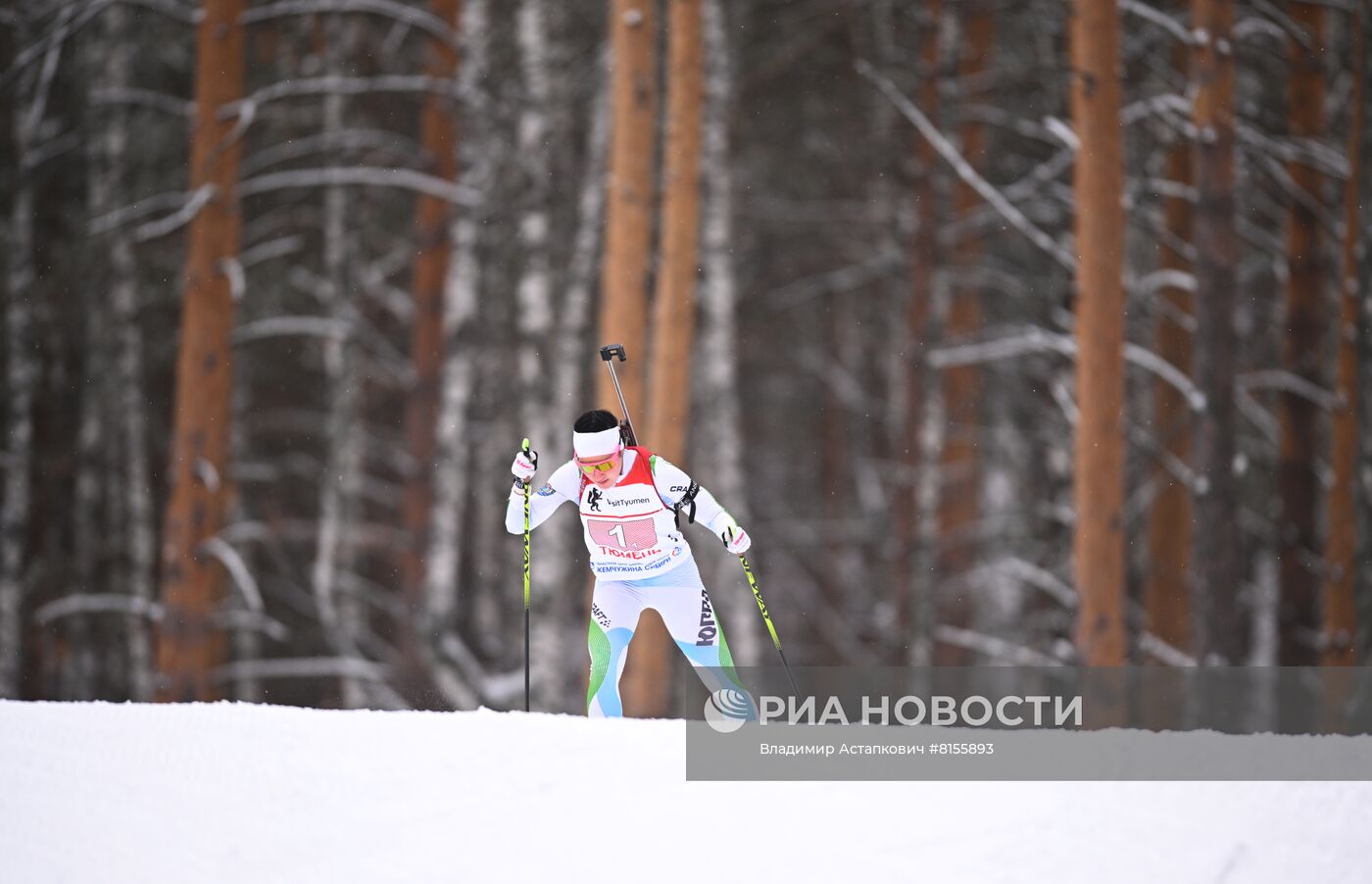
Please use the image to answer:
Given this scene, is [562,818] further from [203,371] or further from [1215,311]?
[203,371]

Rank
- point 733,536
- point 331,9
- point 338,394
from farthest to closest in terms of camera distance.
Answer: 1. point 338,394
2. point 331,9
3. point 733,536

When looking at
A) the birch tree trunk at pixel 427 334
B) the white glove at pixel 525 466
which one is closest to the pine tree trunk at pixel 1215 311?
the white glove at pixel 525 466

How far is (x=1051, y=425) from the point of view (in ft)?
37.9

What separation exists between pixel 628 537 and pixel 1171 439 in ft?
27.1

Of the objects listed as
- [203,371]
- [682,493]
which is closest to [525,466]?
[682,493]

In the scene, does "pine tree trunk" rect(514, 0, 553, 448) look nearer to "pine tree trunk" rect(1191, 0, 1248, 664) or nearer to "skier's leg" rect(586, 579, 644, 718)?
"skier's leg" rect(586, 579, 644, 718)

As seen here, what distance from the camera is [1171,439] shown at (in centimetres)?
1189

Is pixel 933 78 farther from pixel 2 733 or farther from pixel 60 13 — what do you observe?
pixel 2 733

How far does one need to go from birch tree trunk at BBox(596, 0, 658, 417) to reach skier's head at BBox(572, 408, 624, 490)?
257 centimetres

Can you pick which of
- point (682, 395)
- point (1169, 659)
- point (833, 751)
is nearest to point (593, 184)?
point (682, 395)

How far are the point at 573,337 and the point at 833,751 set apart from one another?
666 cm

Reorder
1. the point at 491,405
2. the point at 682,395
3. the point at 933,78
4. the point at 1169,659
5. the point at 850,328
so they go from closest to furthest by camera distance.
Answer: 1. the point at 682,395
2. the point at 1169,659
3. the point at 933,78
4. the point at 491,405
5. the point at 850,328

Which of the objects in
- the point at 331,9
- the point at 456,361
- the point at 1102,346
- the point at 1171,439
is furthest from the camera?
the point at 1171,439

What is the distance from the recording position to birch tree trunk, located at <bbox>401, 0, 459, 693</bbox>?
11195 millimetres
